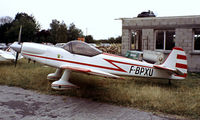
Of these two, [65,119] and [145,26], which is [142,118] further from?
[145,26]

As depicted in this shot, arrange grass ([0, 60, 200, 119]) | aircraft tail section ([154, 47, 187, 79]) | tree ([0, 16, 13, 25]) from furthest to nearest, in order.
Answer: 1. tree ([0, 16, 13, 25])
2. aircraft tail section ([154, 47, 187, 79])
3. grass ([0, 60, 200, 119])

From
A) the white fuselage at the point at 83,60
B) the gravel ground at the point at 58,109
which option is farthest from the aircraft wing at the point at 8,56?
the gravel ground at the point at 58,109

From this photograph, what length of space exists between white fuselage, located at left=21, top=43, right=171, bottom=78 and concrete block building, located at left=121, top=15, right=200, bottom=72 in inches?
221

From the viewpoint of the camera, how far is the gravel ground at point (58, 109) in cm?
352

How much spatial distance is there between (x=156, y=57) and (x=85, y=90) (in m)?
4.99

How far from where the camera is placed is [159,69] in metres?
5.98

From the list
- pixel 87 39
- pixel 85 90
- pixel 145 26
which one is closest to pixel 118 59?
pixel 85 90

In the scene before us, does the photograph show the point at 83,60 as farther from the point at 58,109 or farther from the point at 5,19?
the point at 5,19

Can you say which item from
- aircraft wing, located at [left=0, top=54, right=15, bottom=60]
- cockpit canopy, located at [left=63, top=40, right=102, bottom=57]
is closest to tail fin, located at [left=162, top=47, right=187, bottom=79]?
cockpit canopy, located at [left=63, top=40, right=102, bottom=57]

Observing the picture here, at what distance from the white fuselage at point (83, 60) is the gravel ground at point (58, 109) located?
3.84ft

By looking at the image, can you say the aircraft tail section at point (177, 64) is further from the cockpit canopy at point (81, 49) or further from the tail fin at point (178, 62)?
the cockpit canopy at point (81, 49)

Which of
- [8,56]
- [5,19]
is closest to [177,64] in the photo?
[8,56]

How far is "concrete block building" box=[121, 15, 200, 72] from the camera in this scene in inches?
390

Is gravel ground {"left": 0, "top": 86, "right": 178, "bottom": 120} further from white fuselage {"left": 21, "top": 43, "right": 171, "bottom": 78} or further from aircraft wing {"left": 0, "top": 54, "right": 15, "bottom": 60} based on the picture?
aircraft wing {"left": 0, "top": 54, "right": 15, "bottom": 60}
